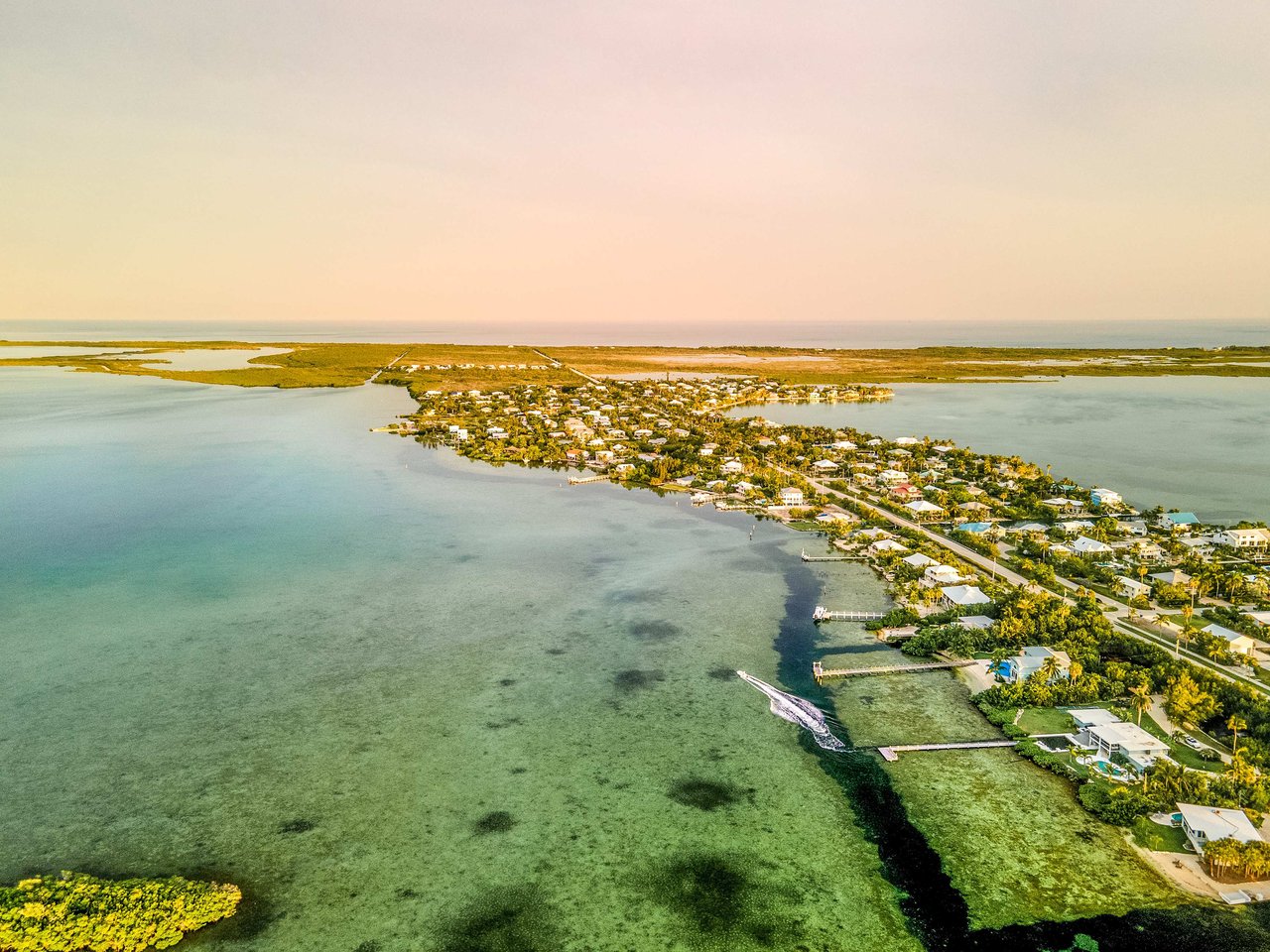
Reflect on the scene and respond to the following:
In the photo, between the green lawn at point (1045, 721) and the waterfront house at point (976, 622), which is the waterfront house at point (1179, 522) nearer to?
the waterfront house at point (976, 622)

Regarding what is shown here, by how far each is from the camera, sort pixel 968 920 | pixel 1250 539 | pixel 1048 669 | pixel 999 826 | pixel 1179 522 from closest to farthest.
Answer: pixel 968 920
pixel 999 826
pixel 1048 669
pixel 1250 539
pixel 1179 522

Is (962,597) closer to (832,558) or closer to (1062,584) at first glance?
(1062,584)

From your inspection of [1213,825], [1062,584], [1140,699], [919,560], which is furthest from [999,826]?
[1062,584]

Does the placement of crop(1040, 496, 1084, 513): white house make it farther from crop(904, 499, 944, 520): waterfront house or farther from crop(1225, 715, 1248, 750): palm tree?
crop(1225, 715, 1248, 750): palm tree

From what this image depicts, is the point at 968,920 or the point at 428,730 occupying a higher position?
the point at 428,730

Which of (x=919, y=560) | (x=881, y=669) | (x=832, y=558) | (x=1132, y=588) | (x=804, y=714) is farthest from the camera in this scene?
(x=832, y=558)

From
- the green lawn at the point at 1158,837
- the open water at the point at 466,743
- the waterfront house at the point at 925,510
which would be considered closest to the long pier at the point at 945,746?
the open water at the point at 466,743

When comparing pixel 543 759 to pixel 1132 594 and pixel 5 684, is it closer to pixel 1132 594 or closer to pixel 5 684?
pixel 5 684

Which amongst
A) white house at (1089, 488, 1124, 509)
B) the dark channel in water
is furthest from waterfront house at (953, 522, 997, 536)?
the dark channel in water
